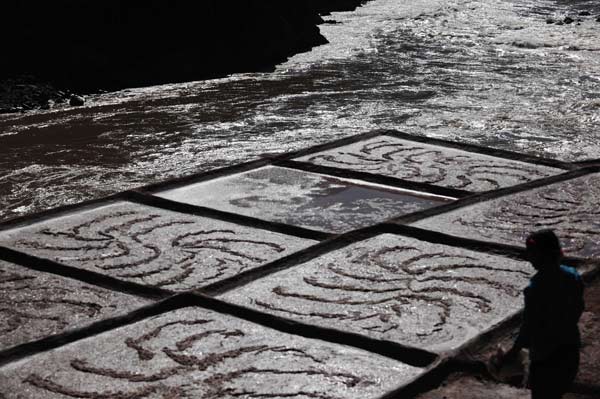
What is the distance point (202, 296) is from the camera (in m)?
5.49

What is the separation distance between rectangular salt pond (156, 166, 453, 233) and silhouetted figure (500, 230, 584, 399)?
9.49 ft

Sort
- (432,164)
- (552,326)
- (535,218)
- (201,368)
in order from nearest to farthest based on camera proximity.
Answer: (552,326), (201,368), (535,218), (432,164)

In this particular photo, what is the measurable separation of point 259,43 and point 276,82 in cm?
215

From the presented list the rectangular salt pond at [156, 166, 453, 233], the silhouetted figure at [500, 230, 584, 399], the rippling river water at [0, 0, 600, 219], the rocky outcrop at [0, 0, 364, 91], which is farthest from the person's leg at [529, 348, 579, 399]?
the rocky outcrop at [0, 0, 364, 91]

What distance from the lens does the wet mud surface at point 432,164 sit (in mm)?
7766

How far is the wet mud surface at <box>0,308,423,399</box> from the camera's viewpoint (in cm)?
447

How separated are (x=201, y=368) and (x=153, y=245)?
1.79 meters

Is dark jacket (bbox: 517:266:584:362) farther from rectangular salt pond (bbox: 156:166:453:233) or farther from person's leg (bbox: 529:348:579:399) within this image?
rectangular salt pond (bbox: 156:166:453:233)

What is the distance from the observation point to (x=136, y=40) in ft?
46.6

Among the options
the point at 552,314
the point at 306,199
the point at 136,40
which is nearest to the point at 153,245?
the point at 306,199

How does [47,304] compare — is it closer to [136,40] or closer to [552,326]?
[552,326]

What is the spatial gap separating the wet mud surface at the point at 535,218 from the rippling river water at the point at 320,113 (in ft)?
5.73

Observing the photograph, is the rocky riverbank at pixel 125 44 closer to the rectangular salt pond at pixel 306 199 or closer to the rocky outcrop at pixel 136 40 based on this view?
the rocky outcrop at pixel 136 40

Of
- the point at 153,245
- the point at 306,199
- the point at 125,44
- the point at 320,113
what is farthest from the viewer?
the point at 125,44
